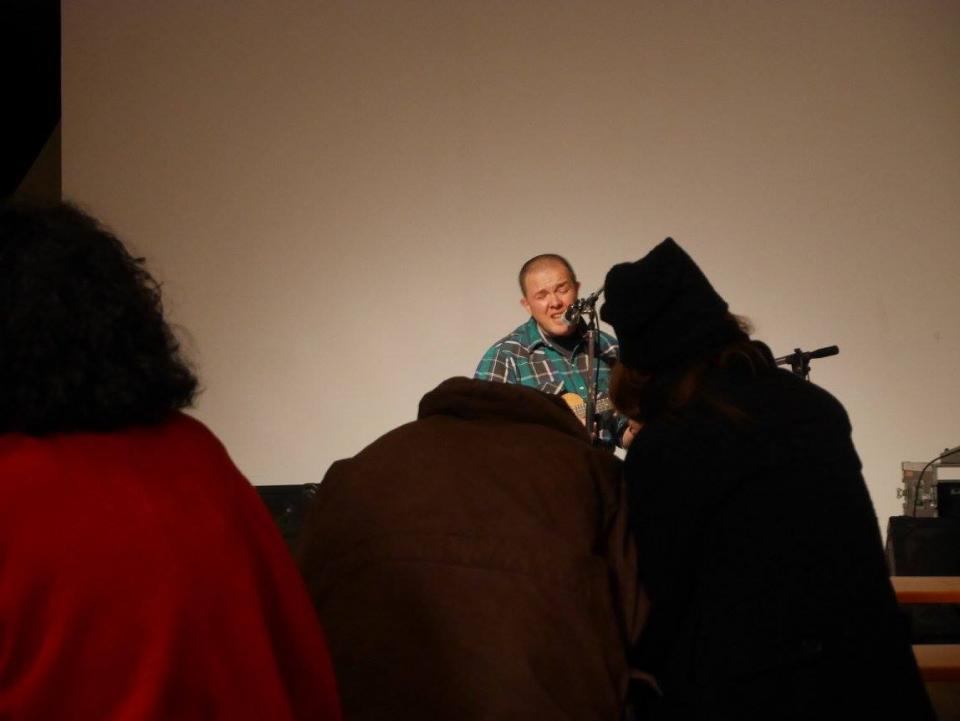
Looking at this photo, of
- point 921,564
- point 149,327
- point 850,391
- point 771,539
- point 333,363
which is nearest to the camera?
point 149,327

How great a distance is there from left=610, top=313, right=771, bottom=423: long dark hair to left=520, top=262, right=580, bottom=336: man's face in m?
2.01

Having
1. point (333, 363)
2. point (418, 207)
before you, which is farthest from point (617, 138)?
point (333, 363)

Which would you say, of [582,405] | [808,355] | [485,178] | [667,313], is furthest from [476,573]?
[485,178]

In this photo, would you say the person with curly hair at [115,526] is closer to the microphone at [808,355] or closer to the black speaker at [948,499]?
the microphone at [808,355]

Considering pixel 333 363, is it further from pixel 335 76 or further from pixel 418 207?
pixel 335 76

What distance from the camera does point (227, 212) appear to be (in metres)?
4.77

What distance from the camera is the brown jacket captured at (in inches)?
49.3

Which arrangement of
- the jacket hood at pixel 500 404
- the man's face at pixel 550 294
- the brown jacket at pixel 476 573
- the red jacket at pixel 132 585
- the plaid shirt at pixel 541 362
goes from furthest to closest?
the man's face at pixel 550 294
the plaid shirt at pixel 541 362
the jacket hood at pixel 500 404
the brown jacket at pixel 476 573
the red jacket at pixel 132 585

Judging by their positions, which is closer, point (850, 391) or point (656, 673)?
point (656, 673)

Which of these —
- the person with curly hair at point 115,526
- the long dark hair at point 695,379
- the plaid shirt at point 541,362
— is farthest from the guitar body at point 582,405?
the person with curly hair at point 115,526

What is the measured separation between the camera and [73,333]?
0.89 metres

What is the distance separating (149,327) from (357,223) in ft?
12.4

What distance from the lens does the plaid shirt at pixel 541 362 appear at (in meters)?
3.45

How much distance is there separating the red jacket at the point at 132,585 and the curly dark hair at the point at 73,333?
2 centimetres
